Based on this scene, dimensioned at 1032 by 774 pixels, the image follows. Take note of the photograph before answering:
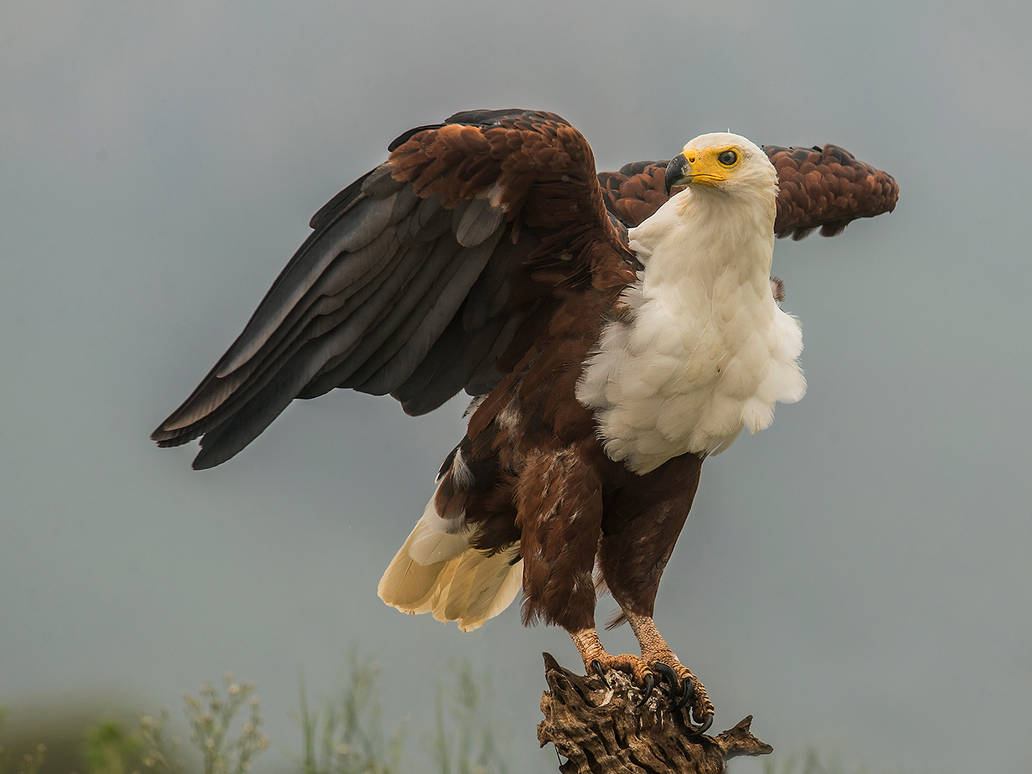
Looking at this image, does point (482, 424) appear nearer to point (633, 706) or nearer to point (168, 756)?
point (633, 706)

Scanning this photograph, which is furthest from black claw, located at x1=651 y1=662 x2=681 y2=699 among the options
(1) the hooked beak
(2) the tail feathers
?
(1) the hooked beak

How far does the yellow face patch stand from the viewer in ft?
8.78

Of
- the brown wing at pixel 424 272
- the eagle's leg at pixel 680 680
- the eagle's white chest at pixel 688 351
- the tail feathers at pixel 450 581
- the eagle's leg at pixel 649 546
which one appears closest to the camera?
the brown wing at pixel 424 272

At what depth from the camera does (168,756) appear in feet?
10.8

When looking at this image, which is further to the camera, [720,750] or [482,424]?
[482,424]

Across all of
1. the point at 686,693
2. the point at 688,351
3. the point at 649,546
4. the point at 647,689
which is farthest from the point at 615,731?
the point at 688,351

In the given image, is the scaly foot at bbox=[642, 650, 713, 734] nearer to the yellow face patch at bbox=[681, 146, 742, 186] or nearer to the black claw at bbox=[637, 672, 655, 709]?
the black claw at bbox=[637, 672, 655, 709]

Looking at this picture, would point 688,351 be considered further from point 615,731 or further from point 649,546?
point 615,731

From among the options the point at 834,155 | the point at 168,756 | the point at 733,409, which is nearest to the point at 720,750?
the point at 733,409

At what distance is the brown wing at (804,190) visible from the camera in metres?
3.35

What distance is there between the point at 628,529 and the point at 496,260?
0.80 m

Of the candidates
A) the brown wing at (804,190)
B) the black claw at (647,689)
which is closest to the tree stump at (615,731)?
the black claw at (647,689)

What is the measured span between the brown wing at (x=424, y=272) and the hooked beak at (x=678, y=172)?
17 cm

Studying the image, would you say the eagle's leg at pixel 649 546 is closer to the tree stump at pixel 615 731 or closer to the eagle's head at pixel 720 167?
the tree stump at pixel 615 731
